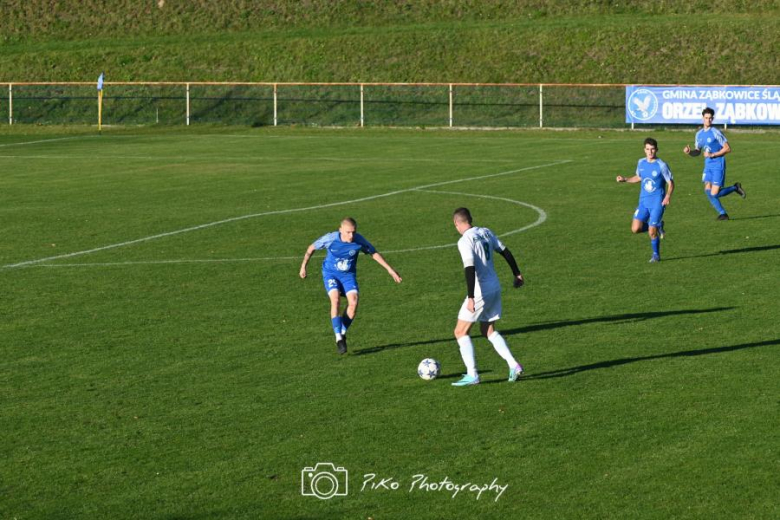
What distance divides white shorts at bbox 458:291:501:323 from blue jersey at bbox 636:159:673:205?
9.93m

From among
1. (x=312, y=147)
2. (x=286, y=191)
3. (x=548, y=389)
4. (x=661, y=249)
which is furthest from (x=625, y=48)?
(x=548, y=389)

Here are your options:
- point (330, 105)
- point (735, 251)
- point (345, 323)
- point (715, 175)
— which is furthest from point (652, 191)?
point (330, 105)

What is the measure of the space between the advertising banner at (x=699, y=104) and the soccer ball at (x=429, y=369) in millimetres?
44393

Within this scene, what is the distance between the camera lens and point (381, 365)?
15438 mm

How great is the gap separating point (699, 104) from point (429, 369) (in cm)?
4527

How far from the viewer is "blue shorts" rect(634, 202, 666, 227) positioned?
2331 cm

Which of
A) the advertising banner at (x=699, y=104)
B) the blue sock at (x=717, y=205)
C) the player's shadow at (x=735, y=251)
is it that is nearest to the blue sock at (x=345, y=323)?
the player's shadow at (x=735, y=251)

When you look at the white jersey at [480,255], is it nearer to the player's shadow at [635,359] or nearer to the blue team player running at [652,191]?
the player's shadow at [635,359]

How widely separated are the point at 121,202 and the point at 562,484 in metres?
23.6

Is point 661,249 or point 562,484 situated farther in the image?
point 661,249

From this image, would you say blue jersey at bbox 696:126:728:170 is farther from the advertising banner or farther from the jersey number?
the advertising banner

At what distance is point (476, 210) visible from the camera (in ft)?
102

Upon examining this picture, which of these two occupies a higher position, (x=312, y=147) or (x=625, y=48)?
(x=625, y=48)

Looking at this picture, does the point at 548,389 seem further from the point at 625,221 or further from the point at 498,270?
the point at 625,221
